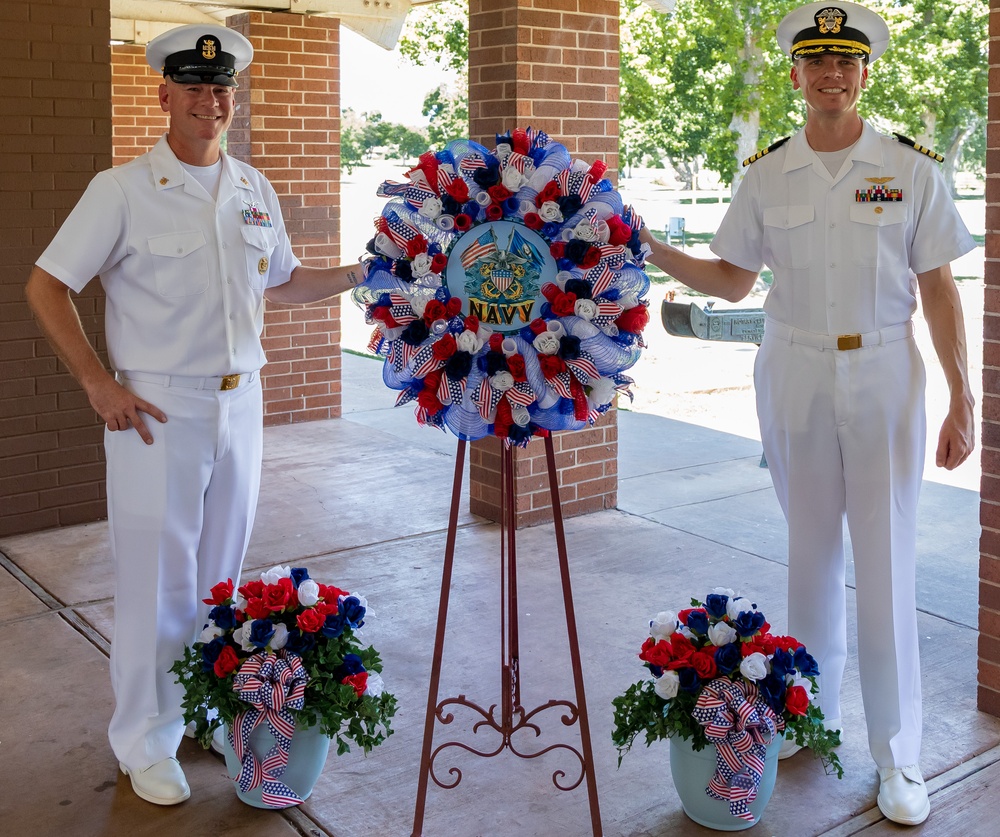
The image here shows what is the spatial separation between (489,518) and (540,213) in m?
3.44

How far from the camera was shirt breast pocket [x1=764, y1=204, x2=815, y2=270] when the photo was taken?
3326 mm

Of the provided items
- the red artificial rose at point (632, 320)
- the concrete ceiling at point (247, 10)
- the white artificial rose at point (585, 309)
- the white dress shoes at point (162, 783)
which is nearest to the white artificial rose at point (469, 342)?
the white artificial rose at point (585, 309)

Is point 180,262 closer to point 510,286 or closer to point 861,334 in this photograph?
point 510,286

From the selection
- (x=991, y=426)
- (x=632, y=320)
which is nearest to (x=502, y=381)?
(x=632, y=320)

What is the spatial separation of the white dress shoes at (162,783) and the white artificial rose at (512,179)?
1936 millimetres

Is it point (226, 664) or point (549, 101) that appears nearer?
point (226, 664)

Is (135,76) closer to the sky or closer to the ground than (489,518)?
closer to the sky

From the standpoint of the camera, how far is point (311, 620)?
10.7 ft

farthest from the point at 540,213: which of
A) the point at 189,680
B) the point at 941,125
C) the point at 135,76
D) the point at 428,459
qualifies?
the point at 941,125

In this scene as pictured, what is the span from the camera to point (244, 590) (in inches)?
134

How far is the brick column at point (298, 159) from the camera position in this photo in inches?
326

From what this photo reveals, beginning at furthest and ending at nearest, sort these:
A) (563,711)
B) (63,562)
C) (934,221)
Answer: (63,562)
(563,711)
(934,221)

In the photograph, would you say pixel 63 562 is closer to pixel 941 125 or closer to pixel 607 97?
pixel 607 97

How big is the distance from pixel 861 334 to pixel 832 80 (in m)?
0.70
